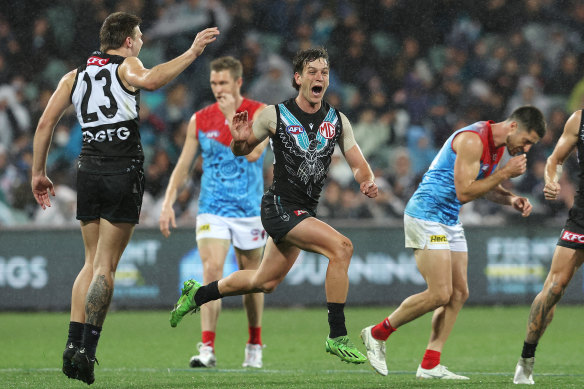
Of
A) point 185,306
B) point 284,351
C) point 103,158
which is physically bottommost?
point 284,351

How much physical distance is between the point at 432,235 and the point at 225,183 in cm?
241

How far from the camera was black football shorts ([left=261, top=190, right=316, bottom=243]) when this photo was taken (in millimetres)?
7074

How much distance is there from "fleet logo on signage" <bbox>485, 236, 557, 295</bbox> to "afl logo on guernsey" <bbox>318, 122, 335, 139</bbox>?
27.4ft

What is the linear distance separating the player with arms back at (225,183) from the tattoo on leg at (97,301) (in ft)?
7.52

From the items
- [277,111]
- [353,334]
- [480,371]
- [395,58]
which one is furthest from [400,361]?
[395,58]

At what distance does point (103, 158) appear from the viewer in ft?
23.3

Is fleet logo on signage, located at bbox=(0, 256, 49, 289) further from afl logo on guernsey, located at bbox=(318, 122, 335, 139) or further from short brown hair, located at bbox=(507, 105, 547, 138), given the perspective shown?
short brown hair, located at bbox=(507, 105, 547, 138)

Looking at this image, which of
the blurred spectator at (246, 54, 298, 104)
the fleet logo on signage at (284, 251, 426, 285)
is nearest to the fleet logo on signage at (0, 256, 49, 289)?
the fleet logo on signage at (284, 251, 426, 285)

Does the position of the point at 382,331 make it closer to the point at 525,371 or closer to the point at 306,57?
the point at 525,371

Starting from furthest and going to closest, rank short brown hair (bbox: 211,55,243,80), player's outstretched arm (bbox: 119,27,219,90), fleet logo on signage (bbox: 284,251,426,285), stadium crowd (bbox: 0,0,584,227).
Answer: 1. stadium crowd (bbox: 0,0,584,227)
2. fleet logo on signage (bbox: 284,251,426,285)
3. short brown hair (bbox: 211,55,243,80)
4. player's outstretched arm (bbox: 119,27,219,90)

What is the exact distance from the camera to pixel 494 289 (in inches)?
591

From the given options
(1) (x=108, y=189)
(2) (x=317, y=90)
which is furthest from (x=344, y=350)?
(1) (x=108, y=189)

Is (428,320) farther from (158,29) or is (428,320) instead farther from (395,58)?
(158,29)

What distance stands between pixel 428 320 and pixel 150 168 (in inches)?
229
